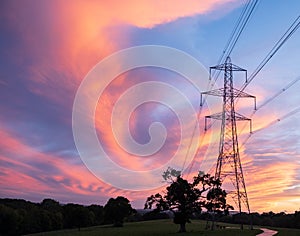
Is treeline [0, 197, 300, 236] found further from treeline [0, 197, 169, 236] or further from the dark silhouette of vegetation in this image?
the dark silhouette of vegetation

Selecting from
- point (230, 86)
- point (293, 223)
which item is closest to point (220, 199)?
point (230, 86)

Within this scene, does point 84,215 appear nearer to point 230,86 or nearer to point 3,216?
point 3,216

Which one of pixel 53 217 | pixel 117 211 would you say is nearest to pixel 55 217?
pixel 53 217

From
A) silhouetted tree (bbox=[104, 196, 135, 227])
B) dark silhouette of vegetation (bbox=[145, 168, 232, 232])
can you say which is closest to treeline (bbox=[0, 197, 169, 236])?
silhouetted tree (bbox=[104, 196, 135, 227])

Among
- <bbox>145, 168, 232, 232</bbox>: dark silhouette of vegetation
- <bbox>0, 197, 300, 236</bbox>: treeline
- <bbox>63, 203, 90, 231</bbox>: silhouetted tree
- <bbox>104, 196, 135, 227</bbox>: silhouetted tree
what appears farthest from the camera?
<bbox>63, 203, 90, 231</bbox>: silhouetted tree

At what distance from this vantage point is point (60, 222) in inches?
5719

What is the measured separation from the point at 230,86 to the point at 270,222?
272ft

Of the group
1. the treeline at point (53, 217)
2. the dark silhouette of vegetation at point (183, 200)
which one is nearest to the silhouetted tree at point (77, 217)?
the treeline at point (53, 217)

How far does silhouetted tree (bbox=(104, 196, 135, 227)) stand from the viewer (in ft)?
446

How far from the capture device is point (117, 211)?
445 feet

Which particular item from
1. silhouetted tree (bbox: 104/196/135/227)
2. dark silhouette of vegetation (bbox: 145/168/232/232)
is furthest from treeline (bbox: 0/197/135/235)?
dark silhouette of vegetation (bbox: 145/168/232/232)

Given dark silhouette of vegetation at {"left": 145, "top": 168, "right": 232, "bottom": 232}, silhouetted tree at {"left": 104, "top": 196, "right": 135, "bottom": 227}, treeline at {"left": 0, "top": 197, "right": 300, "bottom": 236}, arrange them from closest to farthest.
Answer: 1. dark silhouette of vegetation at {"left": 145, "top": 168, "right": 232, "bottom": 232}
2. treeline at {"left": 0, "top": 197, "right": 300, "bottom": 236}
3. silhouetted tree at {"left": 104, "top": 196, "right": 135, "bottom": 227}

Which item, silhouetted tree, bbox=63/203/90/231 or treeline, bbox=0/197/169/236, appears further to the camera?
silhouetted tree, bbox=63/203/90/231

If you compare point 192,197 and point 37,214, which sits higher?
point 37,214
